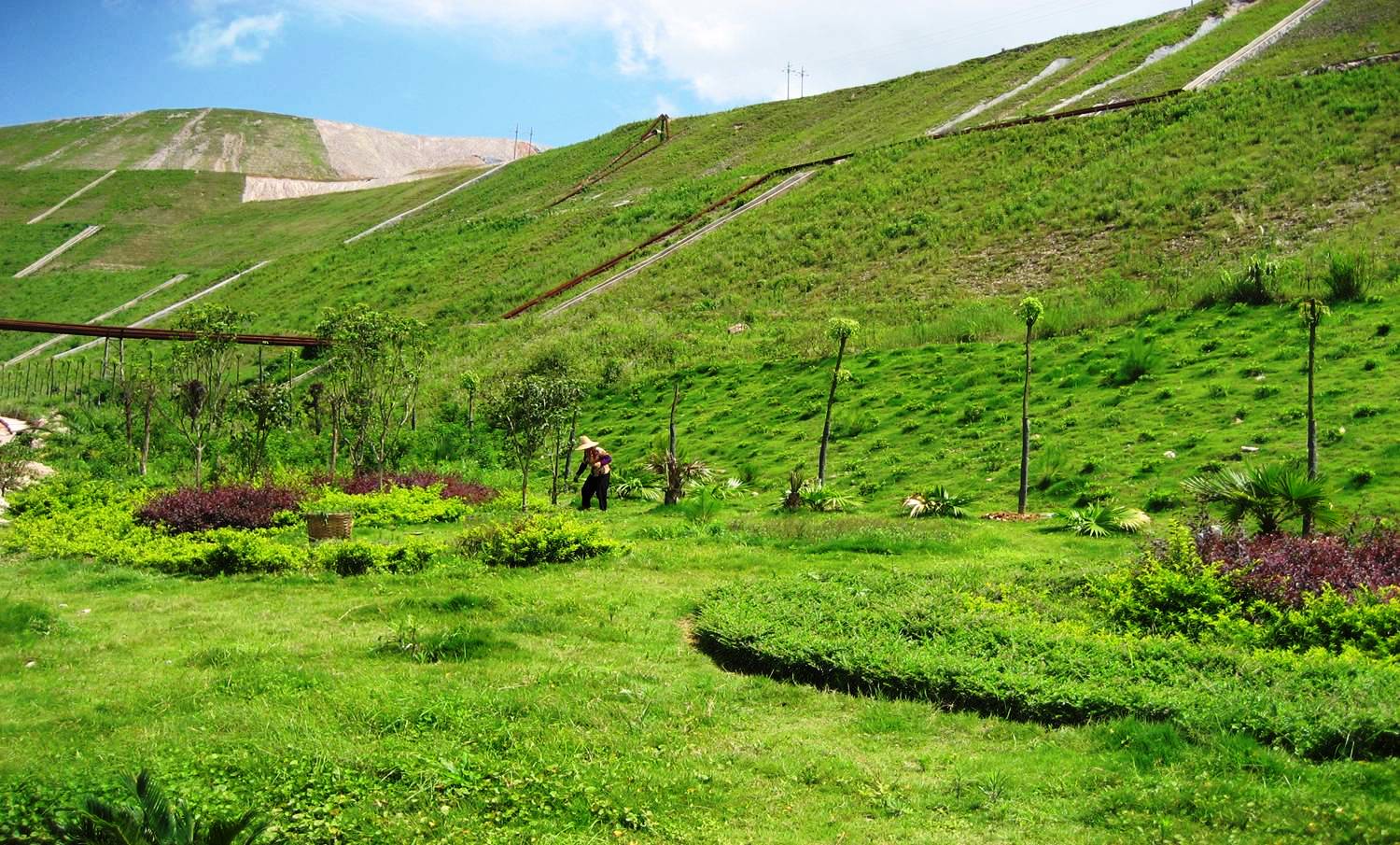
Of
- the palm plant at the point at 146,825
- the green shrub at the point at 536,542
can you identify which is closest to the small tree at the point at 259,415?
the green shrub at the point at 536,542

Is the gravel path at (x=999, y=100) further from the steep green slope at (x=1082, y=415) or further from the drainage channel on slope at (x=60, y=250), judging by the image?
the drainage channel on slope at (x=60, y=250)

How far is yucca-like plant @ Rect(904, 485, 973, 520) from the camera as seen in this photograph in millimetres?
17469

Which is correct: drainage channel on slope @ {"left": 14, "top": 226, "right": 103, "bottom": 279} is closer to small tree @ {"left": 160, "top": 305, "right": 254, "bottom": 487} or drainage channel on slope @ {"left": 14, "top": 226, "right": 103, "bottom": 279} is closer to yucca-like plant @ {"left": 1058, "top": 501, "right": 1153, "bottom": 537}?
small tree @ {"left": 160, "top": 305, "right": 254, "bottom": 487}

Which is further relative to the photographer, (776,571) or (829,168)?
(829,168)

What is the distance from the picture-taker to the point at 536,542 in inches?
569

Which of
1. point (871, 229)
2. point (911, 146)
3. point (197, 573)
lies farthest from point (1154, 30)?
point (197, 573)

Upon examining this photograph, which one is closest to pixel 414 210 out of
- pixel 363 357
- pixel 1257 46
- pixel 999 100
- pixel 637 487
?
pixel 999 100

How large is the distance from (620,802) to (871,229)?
128ft

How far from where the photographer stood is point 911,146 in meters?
54.6

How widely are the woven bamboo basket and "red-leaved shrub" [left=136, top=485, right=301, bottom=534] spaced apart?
144 centimetres

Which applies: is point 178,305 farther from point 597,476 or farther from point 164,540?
point 164,540

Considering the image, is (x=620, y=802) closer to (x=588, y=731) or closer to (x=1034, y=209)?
(x=588, y=731)

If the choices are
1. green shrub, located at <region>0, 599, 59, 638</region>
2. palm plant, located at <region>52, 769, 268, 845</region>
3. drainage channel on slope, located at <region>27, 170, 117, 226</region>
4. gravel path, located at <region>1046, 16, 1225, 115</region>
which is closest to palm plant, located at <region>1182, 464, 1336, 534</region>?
palm plant, located at <region>52, 769, 268, 845</region>

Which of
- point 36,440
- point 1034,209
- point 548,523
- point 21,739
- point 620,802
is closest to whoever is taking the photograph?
point 620,802
